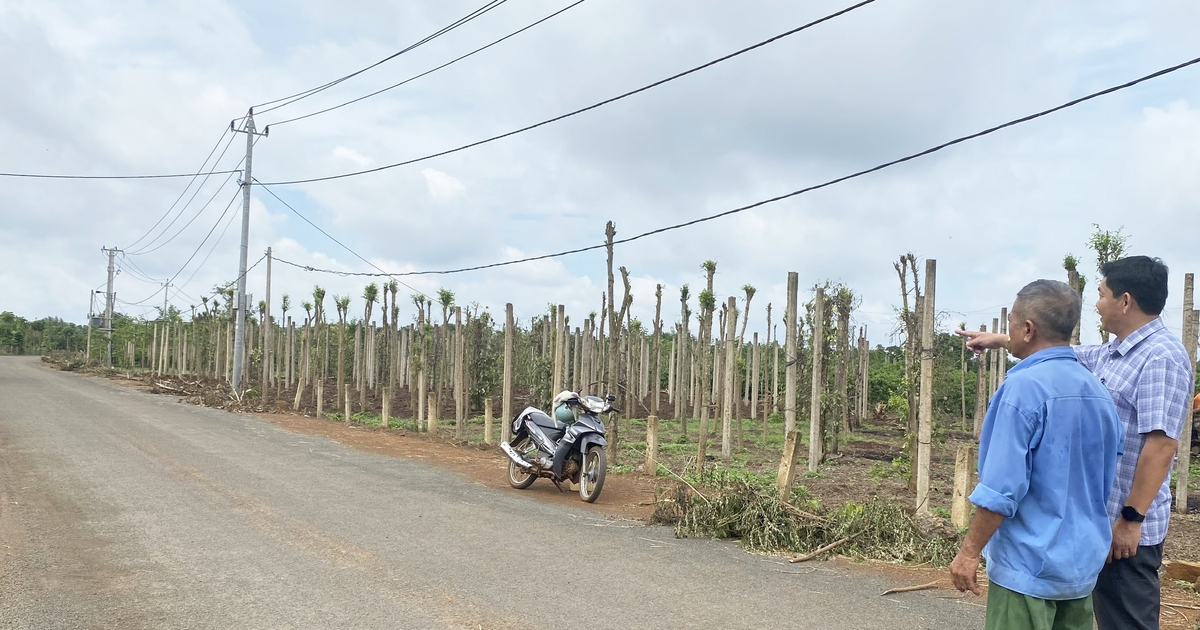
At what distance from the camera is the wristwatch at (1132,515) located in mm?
2990

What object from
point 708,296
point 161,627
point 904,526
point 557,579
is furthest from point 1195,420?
point 161,627

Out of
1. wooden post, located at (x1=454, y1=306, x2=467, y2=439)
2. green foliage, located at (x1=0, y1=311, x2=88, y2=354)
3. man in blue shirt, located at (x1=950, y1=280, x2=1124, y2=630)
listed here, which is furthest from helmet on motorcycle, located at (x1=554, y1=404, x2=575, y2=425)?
green foliage, located at (x1=0, y1=311, x2=88, y2=354)

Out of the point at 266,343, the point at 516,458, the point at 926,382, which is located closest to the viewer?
the point at 926,382

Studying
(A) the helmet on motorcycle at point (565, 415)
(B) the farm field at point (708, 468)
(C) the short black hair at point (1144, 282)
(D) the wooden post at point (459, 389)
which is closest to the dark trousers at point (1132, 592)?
(C) the short black hair at point (1144, 282)

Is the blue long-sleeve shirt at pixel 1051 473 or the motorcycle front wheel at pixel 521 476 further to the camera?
the motorcycle front wheel at pixel 521 476

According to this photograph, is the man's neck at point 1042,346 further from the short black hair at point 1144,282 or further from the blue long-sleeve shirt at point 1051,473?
the short black hair at point 1144,282

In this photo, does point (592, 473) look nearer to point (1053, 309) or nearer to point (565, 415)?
point (565, 415)

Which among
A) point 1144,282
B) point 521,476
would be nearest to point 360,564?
point 521,476

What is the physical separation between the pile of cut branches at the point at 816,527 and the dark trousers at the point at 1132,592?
338 cm

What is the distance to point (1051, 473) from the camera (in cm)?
267

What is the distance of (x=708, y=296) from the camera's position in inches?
639

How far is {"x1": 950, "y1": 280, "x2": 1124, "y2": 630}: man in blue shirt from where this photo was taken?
2.66m

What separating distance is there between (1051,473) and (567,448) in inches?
280

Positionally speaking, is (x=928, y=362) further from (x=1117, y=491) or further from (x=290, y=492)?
(x=290, y=492)
